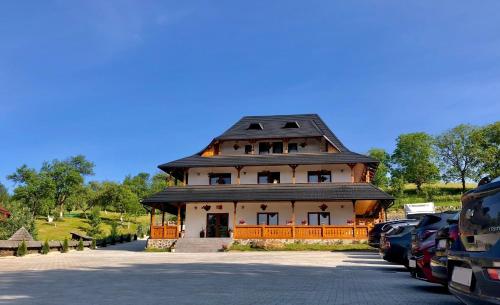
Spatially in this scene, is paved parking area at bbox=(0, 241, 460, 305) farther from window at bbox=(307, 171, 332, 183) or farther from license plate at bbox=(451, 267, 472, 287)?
window at bbox=(307, 171, 332, 183)

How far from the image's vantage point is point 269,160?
3300cm

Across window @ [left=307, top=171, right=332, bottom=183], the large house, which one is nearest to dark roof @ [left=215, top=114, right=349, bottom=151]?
the large house

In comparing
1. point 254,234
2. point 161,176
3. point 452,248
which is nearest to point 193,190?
point 254,234

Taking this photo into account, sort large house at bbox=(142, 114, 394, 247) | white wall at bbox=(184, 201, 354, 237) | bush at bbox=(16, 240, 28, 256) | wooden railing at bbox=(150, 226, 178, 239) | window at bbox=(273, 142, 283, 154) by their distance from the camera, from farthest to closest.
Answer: window at bbox=(273, 142, 283, 154)
white wall at bbox=(184, 201, 354, 237)
wooden railing at bbox=(150, 226, 178, 239)
large house at bbox=(142, 114, 394, 247)
bush at bbox=(16, 240, 28, 256)

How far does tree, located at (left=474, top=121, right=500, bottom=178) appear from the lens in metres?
73.2

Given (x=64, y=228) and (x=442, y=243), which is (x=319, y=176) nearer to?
(x=442, y=243)

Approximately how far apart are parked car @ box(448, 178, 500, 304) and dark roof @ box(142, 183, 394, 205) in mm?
24045

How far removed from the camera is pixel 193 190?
3281 centimetres

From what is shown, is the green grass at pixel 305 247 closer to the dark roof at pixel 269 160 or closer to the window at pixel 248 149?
the dark roof at pixel 269 160

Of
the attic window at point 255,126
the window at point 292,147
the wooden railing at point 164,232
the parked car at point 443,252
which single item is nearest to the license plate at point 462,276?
the parked car at point 443,252

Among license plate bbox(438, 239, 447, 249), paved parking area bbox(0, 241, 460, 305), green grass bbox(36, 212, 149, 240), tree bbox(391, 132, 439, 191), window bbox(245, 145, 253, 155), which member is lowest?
paved parking area bbox(0, 241, 460, 305)

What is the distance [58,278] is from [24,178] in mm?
74158

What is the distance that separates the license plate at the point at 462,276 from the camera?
4.78 meters

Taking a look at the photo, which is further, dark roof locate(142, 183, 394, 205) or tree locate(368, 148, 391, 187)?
tree locate(368, 148, 391, 187)
